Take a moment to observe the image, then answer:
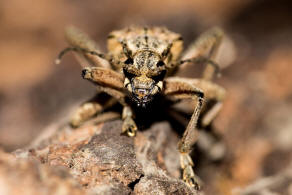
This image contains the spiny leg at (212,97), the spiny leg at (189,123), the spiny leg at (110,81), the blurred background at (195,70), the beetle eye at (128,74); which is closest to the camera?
the spiny leg at (189,123)

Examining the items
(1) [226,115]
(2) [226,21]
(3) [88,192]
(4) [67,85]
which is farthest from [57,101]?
(2) [226,21]

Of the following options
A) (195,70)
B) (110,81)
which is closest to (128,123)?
(110,81)

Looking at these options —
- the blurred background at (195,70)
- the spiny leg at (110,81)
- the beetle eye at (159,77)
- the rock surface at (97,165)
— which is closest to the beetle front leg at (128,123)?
the spiny leg at (110,81)

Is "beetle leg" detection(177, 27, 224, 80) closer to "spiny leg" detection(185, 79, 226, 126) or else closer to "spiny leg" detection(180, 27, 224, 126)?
"spiny leg" detection(180, 27, 224, 126)

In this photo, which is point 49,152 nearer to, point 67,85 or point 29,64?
point 67,85

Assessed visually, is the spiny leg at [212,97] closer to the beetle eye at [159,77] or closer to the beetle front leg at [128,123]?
the beetle eye at [159,77]

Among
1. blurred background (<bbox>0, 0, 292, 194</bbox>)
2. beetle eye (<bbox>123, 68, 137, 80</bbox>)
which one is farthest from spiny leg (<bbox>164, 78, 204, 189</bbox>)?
blurred background (<bbox>0, 0, 292, 194</bbox>)
